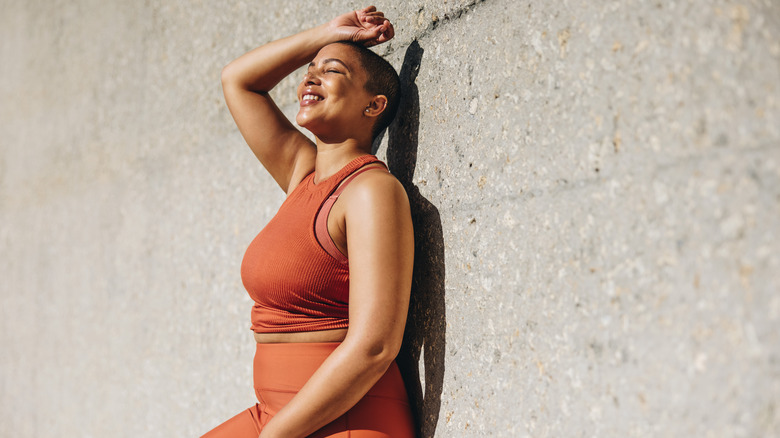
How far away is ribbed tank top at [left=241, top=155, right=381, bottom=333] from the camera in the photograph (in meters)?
1.82

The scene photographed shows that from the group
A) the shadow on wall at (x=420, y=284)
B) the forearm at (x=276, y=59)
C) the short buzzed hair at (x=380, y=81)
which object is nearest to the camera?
the shadow on wall at (x=420, y=284)

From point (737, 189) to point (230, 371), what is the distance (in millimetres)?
2326

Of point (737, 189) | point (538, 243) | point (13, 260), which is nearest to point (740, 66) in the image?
point (737, 189)

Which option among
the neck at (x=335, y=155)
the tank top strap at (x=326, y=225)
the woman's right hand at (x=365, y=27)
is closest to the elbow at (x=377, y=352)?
the tank top strap at (x=326, y=225)

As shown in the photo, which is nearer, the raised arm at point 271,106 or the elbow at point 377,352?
the elbow at point 377,352

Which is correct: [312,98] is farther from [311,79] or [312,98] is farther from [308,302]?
[308,302]

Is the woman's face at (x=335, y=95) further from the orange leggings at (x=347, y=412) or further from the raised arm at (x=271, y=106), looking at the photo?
the orange leggings at (x=347, y=412)

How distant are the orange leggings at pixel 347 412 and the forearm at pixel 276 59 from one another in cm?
96

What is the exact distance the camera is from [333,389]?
5.50 ft

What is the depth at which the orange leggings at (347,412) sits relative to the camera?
179cm

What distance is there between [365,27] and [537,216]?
926 mm

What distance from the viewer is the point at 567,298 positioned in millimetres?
1520

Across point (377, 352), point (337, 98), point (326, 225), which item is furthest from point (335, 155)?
point (377, 352)

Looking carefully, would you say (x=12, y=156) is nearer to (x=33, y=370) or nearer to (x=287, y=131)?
(x=33, y=370)
